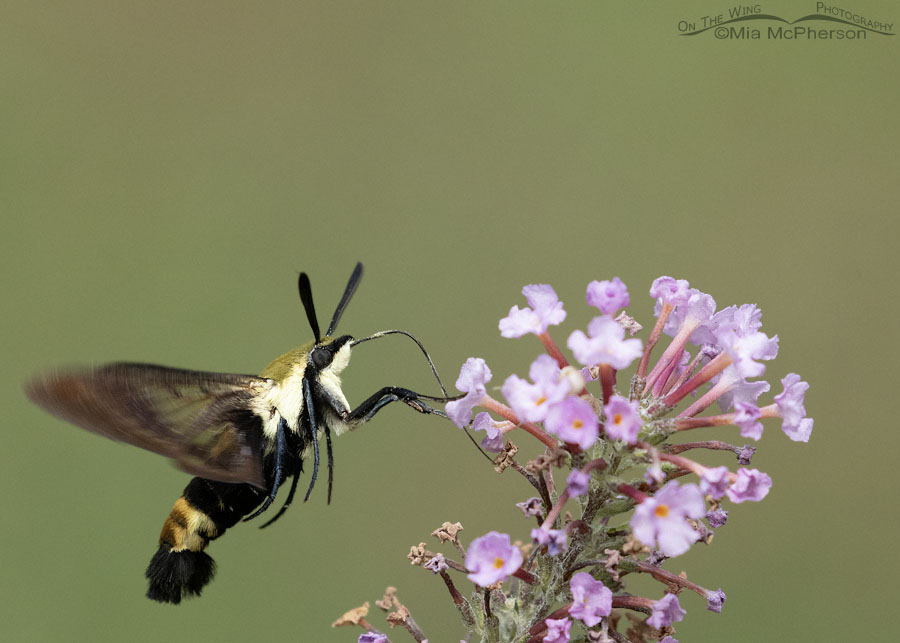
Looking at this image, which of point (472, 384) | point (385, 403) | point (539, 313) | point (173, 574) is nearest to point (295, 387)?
point (385, 403)

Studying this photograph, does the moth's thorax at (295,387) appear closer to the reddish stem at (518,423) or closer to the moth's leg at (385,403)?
the moth's leg at (385,403)

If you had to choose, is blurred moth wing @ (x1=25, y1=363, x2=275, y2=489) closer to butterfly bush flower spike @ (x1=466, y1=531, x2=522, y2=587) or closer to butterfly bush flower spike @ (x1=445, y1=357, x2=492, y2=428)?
butterfly bush flower spike @ (x1=445, y1=357, x2=492, y2=428)

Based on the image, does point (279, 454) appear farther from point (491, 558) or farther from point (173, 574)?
point (491, 558)

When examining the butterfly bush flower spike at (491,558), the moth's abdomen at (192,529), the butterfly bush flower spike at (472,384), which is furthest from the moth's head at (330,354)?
the butterfly bush flower spike at (491,558)

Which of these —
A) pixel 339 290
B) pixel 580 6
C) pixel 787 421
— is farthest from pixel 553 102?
pixel 787 421

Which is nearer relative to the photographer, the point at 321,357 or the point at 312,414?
the point at 312,414

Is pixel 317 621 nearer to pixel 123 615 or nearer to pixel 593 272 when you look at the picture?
pixel 123 615

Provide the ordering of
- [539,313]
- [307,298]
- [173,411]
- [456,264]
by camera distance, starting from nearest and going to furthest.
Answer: [539,313]
[173,411]
[307,298]
[456,264]
